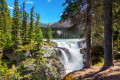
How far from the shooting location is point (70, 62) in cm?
2595

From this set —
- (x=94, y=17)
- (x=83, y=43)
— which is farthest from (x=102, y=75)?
(x=94, y=17)

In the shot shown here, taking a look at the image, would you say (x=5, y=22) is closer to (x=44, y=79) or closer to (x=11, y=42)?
(x=11, y=42)

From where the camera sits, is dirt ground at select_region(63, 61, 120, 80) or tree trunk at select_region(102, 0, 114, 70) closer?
dirt ground at select_region(63, 61, 120, 80)

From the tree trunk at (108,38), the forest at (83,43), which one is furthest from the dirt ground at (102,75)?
Result: the tree trunk at (108,38)

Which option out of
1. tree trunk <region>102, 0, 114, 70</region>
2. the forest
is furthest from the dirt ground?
tree trunk <region>102, 0, 114, 70</region>

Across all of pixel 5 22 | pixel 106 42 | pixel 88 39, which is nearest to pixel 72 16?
pixel 88 39

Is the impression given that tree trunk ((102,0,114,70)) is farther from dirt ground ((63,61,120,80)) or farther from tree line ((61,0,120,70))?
dirt ground ((63,61,120,80))

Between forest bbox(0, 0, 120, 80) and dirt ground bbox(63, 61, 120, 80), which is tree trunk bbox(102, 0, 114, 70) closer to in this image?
forest bbox(0, 0, 120, 80)

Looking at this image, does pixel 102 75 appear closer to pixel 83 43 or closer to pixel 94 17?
pixel 83 43

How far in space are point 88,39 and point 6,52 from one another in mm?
21360

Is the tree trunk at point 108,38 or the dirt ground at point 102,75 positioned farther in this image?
the tree trunk at point 108,38

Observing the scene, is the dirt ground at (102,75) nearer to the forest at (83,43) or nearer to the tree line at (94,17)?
the forest at (83,43)

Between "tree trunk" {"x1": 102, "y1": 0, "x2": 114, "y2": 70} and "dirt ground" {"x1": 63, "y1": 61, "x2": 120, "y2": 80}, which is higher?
"tree trunk" {"x1": 102, "y1": 0, "x2": 114, "y2": 70}

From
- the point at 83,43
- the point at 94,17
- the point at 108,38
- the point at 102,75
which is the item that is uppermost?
the point at 94,17
